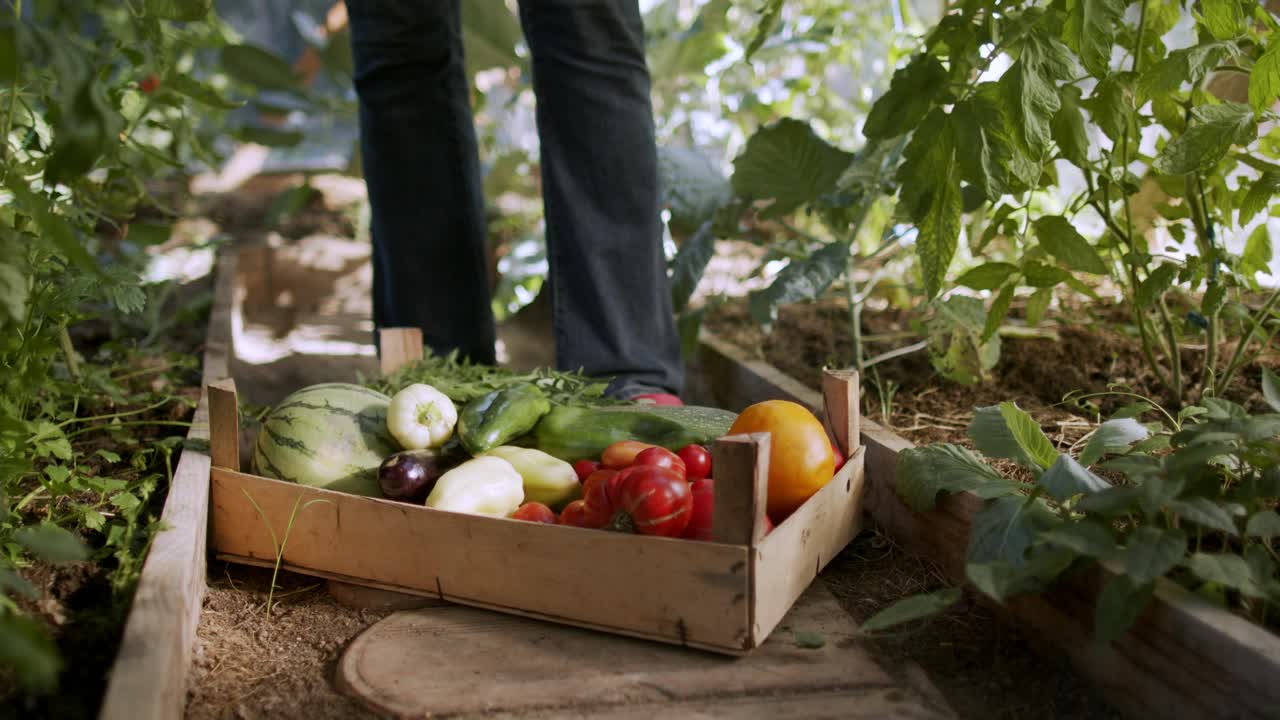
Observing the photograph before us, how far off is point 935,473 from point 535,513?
0.66 m

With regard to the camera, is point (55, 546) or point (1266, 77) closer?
point (55, 546)

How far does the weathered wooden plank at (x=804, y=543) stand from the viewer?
1.42m

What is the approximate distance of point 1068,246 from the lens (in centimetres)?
186

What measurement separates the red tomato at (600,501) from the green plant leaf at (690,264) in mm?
1121

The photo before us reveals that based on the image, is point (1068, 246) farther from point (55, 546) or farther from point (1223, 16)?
→ point (55, 546)

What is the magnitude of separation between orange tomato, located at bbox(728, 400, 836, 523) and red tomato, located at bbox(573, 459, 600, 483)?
31 centimetres

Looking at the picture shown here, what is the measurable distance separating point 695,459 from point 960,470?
44cm

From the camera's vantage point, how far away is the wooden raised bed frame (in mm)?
1103

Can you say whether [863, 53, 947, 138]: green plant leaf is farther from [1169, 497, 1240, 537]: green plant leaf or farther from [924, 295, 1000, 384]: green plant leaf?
[1169, 497, 1240, 537]: green plant leaf

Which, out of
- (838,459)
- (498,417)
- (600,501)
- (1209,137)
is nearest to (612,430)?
(498,417)

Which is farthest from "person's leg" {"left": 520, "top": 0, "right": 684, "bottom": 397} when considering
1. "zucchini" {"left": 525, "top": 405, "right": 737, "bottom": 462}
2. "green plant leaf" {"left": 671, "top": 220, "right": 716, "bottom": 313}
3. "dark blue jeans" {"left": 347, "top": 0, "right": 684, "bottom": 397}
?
"zucchini" {"left": 525, "top": 405, "right": 737, "bottom": 462}

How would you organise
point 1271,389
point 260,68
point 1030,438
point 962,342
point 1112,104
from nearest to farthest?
point 1271,389 → point 1030,438 → point 1112,104 → point 962,342 → point 260,68

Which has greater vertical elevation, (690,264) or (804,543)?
(690,264)

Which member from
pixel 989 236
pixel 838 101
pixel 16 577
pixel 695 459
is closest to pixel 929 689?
pixel 695 459
